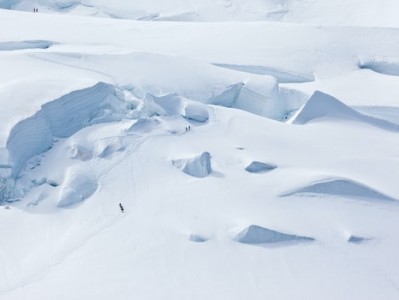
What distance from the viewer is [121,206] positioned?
29.5 feet

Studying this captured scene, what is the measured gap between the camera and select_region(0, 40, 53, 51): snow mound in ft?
45.7

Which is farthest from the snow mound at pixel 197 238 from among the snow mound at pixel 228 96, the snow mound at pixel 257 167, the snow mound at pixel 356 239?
the snow mound at pixel 228 96

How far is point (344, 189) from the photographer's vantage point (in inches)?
375

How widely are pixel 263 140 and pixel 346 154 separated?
159 centimetres

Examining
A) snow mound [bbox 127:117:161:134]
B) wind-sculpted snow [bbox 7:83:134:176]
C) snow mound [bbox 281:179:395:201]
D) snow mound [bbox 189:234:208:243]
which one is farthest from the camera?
snow mound [bbox 127:117:161:134]

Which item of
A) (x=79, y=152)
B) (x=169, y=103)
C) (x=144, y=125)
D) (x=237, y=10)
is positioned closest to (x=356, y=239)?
(x=144, y=125)

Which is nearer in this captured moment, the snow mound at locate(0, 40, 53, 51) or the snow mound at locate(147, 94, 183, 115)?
the snow mound at locate(147, 94, 183, 115)

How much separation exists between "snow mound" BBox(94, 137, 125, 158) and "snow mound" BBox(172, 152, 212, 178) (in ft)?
4.40

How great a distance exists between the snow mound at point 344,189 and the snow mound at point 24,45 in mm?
8069

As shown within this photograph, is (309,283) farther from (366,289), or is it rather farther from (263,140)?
(263,140)

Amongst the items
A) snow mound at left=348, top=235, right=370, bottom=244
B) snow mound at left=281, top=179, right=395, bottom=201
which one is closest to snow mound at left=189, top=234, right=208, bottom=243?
snow mound at left=281, top=179, right=395, bottom=201

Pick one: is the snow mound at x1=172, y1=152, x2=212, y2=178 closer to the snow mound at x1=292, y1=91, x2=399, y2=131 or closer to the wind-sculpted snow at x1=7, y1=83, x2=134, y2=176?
the wind-sculpted snow at x1=7, y1=83, x2=134, y2=176

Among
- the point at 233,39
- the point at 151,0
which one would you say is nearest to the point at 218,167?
the point at 233,39

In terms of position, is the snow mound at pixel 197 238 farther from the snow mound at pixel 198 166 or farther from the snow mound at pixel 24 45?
the snow mound at pixel 24 45
